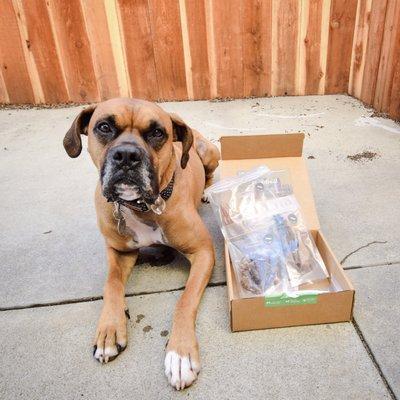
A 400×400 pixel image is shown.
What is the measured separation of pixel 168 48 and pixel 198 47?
40cm

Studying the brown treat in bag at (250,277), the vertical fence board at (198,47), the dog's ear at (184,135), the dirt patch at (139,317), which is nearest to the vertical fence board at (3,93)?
the vertical fence board at (198,47)

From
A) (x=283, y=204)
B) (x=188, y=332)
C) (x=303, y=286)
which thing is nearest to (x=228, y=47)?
(x=283, y=204)

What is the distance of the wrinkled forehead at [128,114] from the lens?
1994 millimetres

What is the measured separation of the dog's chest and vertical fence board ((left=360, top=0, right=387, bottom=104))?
12.5ft

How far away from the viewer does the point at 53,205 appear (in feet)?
10.3

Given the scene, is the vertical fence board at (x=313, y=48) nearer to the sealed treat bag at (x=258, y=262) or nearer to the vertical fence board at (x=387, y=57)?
the vertical fence board at (x=387, y=57)

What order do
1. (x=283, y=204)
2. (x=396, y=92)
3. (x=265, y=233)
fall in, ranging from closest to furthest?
1. (x=265, y=233)
2. (x=283, y=204)
3. (x=396, y=92)

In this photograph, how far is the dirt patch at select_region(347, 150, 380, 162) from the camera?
11.8 feet

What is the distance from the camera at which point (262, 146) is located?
2.63 m

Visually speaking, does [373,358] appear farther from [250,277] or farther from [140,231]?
[140,231]

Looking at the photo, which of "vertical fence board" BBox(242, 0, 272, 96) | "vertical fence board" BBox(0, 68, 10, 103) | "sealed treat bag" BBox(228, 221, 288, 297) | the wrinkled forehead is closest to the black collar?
the wrinkled forehead

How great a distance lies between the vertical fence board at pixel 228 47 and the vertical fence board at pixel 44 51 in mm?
2149

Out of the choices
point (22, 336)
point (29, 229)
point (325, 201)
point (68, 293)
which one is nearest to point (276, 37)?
point (325, 201)

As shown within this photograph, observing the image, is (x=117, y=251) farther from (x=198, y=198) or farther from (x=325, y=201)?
(x=325, y=201)
